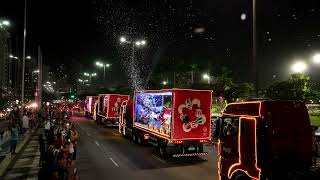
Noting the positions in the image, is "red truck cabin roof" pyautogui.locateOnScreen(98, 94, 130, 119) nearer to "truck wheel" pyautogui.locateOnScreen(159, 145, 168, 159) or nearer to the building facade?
"truck wheel" pyautogui.locateOnScreen(159, 145, 168, 159)

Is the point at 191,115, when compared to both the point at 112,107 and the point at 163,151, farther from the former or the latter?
the point at 112,107

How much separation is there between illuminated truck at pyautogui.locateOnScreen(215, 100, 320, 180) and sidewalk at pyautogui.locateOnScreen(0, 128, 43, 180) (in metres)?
8.39

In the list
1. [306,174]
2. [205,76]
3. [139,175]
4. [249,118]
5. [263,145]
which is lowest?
[139,175]

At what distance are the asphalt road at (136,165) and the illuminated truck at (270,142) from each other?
4576mm

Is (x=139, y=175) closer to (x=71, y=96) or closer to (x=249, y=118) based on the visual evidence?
(x=249, y=118)

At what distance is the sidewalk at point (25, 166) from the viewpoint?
15.3 m

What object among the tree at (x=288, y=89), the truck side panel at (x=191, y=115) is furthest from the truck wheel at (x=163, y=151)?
the tree at (x=288, y=89)

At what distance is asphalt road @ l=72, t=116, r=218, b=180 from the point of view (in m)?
15.5

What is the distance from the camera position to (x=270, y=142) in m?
9.91

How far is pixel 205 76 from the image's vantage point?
71188 mm

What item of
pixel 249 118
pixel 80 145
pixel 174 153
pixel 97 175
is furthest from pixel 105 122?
pixel 249 118

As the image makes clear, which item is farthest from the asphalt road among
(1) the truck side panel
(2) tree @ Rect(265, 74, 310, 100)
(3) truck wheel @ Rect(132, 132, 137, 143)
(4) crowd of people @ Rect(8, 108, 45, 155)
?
(2) tree @ Rect(265, 74, 310, 100)

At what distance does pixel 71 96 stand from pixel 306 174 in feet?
153

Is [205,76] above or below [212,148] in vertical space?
above
